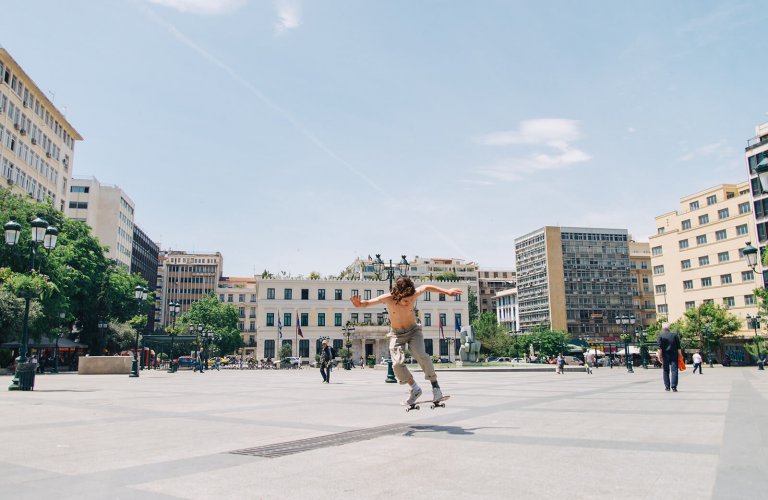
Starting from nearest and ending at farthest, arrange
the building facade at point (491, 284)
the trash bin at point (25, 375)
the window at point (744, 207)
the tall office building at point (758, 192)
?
the trash bin at point (25, 375) → the tall office building at point (758, 192) → the window at point (744, 207) → the building facade at point (491, 284)

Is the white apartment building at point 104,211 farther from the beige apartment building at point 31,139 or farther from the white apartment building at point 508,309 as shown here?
the white apartment building at point 508,309

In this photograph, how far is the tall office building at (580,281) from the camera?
113375mm

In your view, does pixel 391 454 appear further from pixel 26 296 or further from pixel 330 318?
pixel 330 318

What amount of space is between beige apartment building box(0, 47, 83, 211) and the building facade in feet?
334

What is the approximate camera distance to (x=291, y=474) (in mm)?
4586

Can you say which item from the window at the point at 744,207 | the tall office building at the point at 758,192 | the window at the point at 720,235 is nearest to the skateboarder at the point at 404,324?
the tall office building at the point at 758,192

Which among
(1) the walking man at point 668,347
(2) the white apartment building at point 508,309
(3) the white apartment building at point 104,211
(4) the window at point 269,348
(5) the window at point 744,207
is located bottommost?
(4) the window at point 269,348

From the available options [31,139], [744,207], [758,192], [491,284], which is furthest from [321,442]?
[491,284]

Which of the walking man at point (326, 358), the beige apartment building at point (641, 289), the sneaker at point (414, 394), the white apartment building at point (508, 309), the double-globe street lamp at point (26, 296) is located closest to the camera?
the sneaker at point (414, 394)

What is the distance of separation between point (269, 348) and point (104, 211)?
40669 millimetres

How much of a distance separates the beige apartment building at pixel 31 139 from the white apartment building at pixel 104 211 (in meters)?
20.4

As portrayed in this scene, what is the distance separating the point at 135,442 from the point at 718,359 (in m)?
83.8

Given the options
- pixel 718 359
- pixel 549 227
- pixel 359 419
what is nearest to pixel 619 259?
pixel 549 227

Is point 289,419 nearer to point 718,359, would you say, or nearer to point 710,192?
point 718,359
